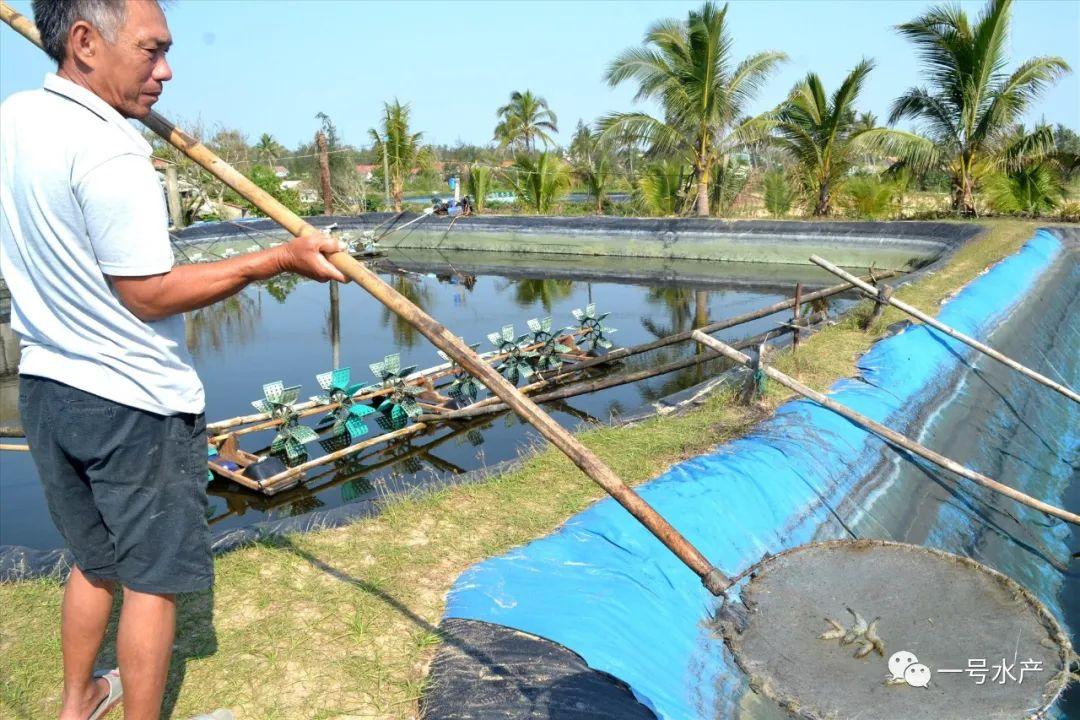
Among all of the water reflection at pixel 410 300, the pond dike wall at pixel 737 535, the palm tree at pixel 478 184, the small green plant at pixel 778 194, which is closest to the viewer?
the pond dike wall at pixel 737 535

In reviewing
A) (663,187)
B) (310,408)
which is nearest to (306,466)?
(310,408)

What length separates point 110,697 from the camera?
2244 mm

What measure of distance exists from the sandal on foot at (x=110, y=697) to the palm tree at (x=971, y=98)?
54.7ft

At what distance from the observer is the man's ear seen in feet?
5.50

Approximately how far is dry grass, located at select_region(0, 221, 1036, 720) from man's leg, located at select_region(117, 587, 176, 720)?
384mm

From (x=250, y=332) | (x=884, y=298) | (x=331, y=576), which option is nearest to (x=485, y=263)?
(x=250, y=332)

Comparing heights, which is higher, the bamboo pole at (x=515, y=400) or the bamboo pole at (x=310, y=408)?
the bamboo pole at (x=515, y=400)

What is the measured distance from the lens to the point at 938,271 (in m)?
10.2

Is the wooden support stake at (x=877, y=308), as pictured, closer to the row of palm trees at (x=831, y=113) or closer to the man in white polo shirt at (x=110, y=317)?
the man in white polo shirt at (x=110, y=317)

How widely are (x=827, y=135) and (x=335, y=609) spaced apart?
16.4m

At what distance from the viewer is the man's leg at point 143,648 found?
6.21 feet

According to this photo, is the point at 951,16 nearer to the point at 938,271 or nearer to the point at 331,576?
the point at 938,271

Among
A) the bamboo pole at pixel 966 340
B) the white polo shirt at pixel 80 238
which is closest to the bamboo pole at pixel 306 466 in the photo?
the bamboo pole at pixel 966 340

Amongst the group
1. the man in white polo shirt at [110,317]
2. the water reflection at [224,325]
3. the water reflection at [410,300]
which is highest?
the man in white polo shirt at [110,317]
